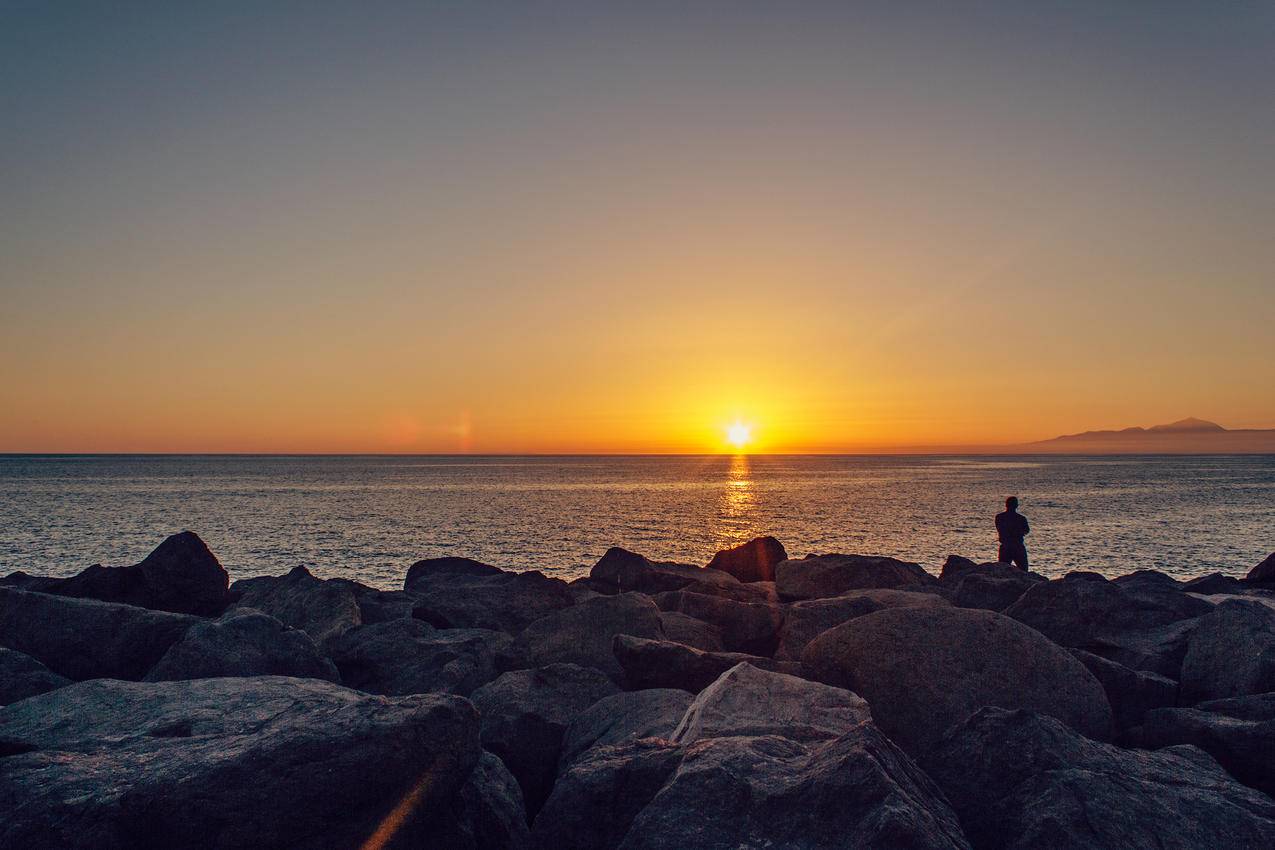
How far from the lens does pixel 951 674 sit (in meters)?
7.12

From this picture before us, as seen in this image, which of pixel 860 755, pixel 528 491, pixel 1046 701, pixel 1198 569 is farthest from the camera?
pixel 528 491

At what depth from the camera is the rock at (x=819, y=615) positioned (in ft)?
32.8

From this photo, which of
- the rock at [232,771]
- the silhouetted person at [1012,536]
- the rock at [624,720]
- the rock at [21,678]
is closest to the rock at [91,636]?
the rock at [21,678]

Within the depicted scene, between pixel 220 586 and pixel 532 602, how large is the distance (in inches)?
210

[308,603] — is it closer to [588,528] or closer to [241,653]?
[241,653]

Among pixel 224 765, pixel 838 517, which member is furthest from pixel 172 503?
pixel 224 765

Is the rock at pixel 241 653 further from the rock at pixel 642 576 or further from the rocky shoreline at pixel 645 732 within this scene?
the rock at pixel 642 576

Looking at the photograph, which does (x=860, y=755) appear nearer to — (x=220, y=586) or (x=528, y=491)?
(x=220, y=586)

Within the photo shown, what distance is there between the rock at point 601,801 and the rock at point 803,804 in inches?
12.6

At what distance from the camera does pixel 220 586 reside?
44.6 feet

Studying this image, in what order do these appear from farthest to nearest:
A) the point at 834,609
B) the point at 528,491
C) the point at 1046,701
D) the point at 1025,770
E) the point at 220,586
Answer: the point at 528,491, the point at 220,586, the point at 834,609, the point at 1046,701, the point at 1025,770

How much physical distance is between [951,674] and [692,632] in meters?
4.27

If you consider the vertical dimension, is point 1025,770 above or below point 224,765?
below

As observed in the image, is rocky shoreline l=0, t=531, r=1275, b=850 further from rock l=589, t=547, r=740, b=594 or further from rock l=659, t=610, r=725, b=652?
rock l=589, t=547, r=740, b=594
